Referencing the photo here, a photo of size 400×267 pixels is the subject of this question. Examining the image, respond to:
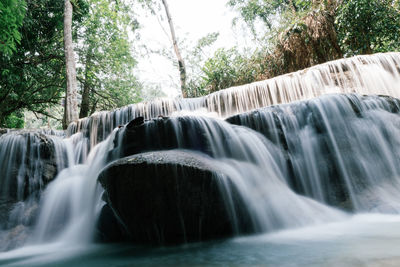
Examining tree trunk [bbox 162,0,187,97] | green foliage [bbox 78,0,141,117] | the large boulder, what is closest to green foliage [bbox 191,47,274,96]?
tree trunk [bbox 162,0,187,97]

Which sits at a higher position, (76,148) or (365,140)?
(76,148)

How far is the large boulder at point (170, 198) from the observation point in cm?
267

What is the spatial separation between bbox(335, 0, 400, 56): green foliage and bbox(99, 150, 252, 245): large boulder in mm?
7892

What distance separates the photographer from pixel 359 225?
8.38 ft

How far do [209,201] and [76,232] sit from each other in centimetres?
218

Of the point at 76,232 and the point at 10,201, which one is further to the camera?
the point at 10,201

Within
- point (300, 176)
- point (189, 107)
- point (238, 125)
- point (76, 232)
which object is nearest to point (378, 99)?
point (300, 176)

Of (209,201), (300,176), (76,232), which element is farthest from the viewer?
(300,176)

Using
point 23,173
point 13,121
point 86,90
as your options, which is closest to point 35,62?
point 86,90

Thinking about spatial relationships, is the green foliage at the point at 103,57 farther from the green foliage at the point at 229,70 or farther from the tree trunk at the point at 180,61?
the green foliage at the point at 229,70

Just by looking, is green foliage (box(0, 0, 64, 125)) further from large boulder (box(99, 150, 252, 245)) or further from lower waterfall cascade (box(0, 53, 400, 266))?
large boulder (box(99, 150, 252, 245))

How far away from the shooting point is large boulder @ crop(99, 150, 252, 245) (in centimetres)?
267

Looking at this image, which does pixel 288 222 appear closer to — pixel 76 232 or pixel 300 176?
pixel 300 176

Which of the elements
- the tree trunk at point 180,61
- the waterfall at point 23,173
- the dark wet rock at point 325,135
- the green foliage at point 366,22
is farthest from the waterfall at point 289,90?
the tree trunk at point 180,61
